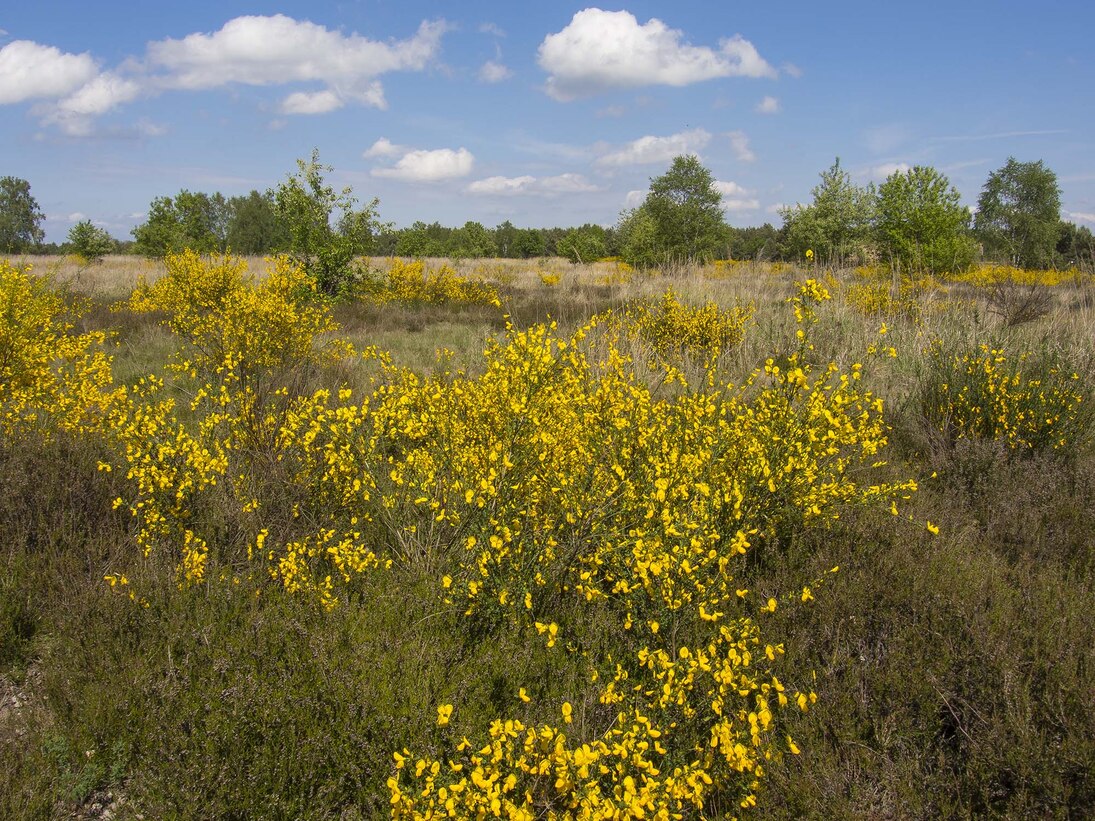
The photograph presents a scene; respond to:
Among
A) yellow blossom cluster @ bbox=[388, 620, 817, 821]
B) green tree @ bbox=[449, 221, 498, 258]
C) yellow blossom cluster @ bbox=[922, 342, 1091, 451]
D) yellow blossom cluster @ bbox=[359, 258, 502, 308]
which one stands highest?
green tree @ bbox=[449, 221, 498, 258]

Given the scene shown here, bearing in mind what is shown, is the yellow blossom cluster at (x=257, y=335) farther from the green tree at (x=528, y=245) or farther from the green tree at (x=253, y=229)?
the green tree at (x=528, y=245)

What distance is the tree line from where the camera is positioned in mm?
12133

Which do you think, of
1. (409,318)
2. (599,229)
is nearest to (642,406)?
(409,318)

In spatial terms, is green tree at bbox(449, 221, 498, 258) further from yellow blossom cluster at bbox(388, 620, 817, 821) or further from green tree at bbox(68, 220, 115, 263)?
yellow blossom cluster at bbox(388, 620, 817, 821)

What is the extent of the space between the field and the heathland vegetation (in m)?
0.02

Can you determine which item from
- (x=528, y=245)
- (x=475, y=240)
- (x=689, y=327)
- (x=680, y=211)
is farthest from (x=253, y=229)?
(x=689, y=327)

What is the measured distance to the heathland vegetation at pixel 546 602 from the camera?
6.78ft

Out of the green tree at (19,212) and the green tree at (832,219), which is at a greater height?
the green tree at (19,212)

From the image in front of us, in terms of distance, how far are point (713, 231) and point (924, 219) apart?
430 inches

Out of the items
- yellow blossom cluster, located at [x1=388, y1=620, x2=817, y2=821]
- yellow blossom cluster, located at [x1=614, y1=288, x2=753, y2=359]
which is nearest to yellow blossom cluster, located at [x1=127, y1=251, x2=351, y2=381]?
yellow blossom cluster, located at [x1=614, y1=288, x2=753, y2=359]

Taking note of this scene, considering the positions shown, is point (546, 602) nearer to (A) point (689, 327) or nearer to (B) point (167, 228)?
(A) point (689, 327)

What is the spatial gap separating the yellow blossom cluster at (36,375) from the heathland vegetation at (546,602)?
4 centimetres

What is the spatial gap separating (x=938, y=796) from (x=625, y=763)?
102cm

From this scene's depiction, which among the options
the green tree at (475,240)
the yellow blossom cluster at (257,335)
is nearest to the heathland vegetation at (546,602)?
the yellow blossom cluster at (257,335)
